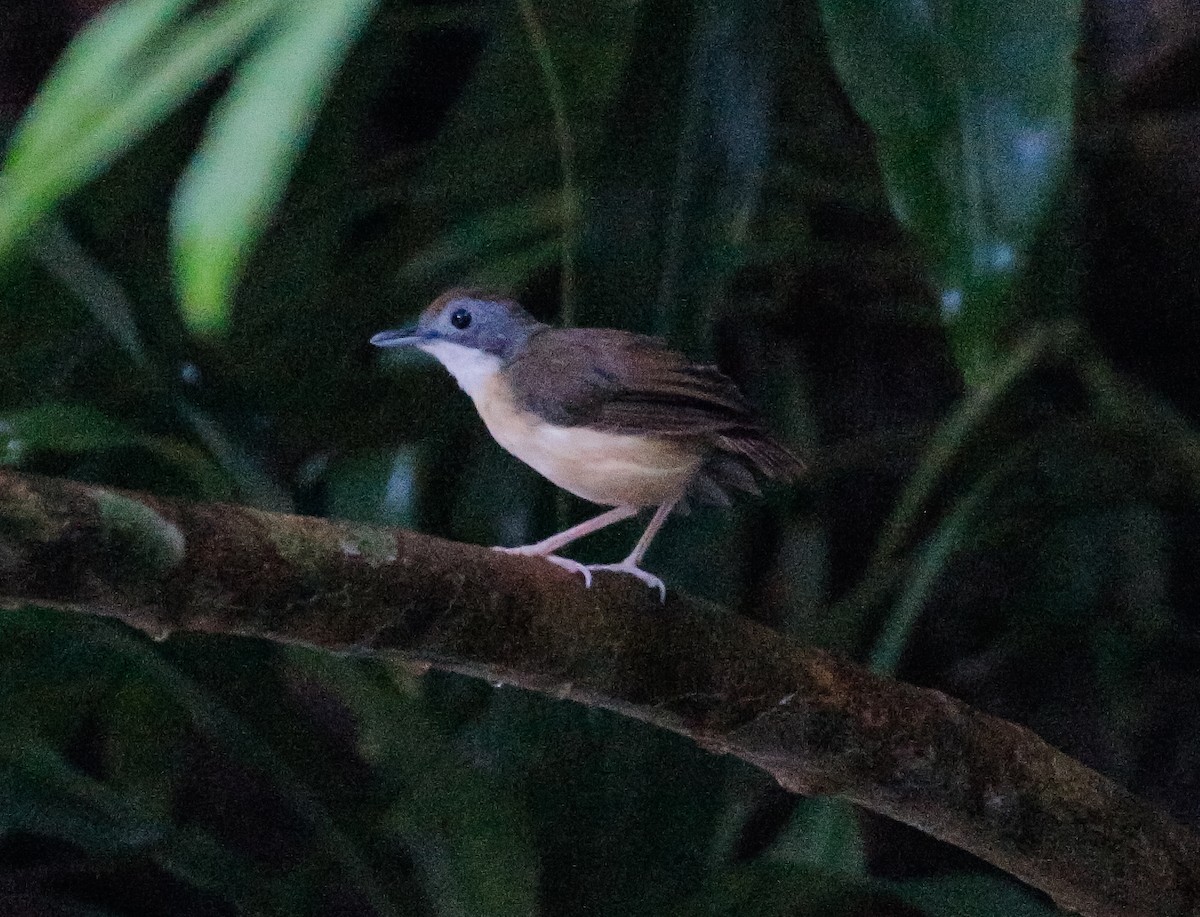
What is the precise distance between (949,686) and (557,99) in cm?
105

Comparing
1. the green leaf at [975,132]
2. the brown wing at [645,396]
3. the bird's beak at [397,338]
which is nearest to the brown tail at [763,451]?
the brown wing at [645,396]

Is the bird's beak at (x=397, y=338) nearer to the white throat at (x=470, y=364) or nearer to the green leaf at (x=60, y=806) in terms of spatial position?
the white throat at (x=470, y=364)

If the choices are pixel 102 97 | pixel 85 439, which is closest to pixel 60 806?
pixel 85 439

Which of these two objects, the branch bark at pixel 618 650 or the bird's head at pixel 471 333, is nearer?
the branch bark at pixel 618 650

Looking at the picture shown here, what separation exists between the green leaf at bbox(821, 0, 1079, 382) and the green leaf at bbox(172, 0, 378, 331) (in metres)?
0.44

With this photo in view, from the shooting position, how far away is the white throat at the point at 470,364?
3.82 ft

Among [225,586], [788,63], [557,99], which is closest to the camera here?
[225,586]

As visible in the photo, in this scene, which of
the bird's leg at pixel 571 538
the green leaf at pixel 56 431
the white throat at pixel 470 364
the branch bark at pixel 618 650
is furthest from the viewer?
the white throat at pixel 470 364

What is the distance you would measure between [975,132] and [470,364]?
53 centimetres

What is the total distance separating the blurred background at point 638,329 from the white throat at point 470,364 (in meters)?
0.09

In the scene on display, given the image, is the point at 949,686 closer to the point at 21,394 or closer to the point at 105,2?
the point at 21,394

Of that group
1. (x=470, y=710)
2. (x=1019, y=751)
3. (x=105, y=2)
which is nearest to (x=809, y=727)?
(x=1019, y=751)

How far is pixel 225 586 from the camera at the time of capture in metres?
0.71

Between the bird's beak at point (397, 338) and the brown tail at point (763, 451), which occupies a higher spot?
the bird's beak at point (397, 338)
